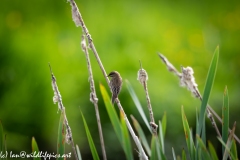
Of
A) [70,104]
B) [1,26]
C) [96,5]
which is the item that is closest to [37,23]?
[1,26]

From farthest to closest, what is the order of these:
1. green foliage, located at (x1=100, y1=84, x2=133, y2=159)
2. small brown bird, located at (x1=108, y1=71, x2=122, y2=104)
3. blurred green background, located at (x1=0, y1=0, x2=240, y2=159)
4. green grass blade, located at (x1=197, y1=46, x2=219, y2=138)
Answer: blurred green background, located at (x1=0, y1=0, x2=240, y2=159)
small brown bird, located at (x1=108, y1=71, x2=122, y2=104)
green grass blade, located at (x1=197, y1=46, x2=219, y2=138)
green foliage, located at (x1=100, y1=84, x2=133, y2=159)

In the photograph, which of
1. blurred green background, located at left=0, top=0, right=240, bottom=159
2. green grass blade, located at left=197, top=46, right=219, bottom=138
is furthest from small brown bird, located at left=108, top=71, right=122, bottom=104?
blurred green background, located at left=0, top=0, right=240, bottom=159

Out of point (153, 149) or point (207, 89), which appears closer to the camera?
point (153, 149)

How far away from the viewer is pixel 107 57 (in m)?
2.19

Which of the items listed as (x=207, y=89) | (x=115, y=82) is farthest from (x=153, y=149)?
(x=115, y=82)

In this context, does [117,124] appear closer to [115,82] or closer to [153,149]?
[153,149]

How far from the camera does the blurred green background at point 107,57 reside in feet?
6.75

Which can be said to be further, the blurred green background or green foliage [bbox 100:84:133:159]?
the blurred green background

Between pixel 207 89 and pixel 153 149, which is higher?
pixel 207 89

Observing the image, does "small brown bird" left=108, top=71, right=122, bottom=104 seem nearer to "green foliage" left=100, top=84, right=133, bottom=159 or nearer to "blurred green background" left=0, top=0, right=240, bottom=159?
"green foliage" left=100, top=84, right=133, bottom=159

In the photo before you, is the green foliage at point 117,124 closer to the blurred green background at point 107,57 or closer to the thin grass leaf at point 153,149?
the thin grass leaf at point 153,149

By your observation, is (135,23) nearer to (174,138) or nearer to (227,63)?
(227,63)

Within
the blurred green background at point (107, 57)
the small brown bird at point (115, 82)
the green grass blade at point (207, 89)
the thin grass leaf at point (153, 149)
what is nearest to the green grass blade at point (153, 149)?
the thin grass leaf at point (153, 149)

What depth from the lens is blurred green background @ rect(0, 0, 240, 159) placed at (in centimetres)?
206
